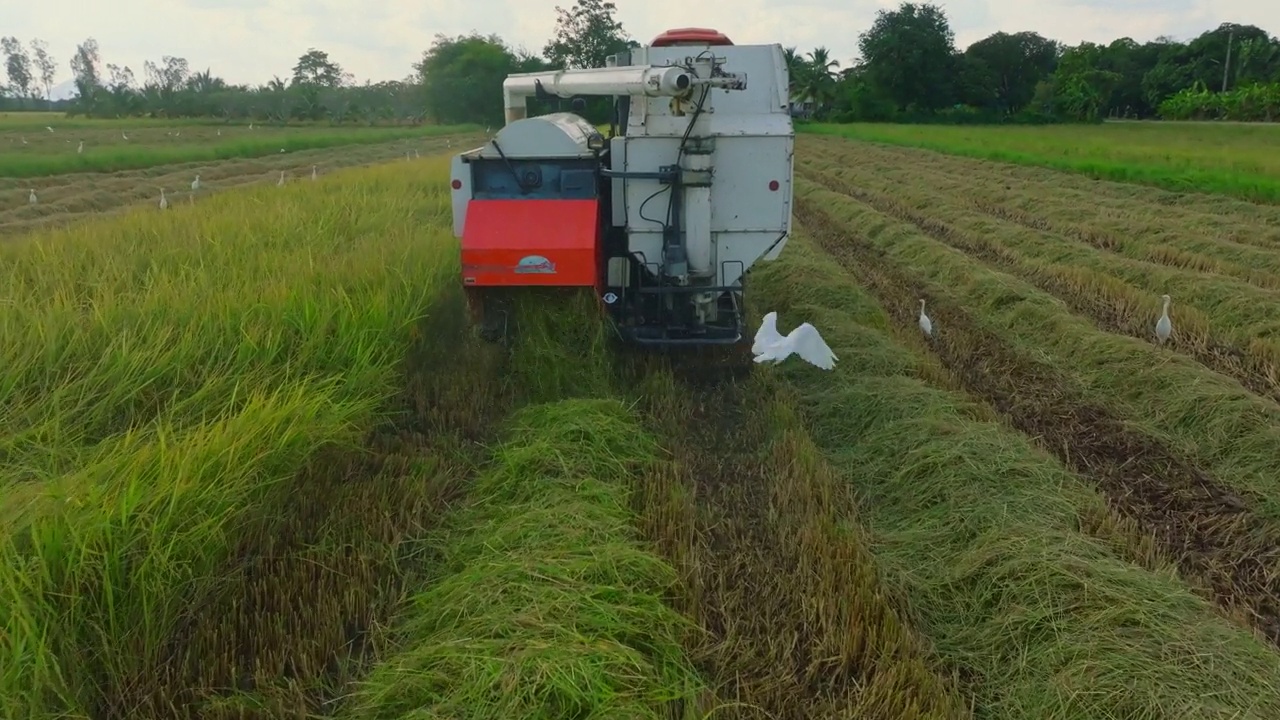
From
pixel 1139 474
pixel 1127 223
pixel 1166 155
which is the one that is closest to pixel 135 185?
pixel 1127 223

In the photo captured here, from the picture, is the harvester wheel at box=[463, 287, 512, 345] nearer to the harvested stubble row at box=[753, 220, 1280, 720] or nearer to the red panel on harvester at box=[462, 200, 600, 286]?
the red panel on harvester at box=[462, 200, 600, 286]

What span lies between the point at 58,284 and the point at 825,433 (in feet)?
15.1

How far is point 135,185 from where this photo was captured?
1845 cm

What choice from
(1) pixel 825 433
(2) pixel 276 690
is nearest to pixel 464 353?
(1) pixel 825 433

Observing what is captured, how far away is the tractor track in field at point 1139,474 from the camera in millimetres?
3635

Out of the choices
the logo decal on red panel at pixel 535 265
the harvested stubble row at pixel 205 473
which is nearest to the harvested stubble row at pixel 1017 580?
the logo decal on red panel at pixel 535 265

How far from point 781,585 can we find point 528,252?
2.56 meters

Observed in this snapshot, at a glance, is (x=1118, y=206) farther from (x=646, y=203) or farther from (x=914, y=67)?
(x=914, y=67)

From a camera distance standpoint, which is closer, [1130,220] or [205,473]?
[205,473]

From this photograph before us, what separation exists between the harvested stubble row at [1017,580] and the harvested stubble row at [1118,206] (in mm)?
7032

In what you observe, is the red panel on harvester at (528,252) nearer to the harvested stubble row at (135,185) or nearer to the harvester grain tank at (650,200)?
the harvester grain tank at (650,200)

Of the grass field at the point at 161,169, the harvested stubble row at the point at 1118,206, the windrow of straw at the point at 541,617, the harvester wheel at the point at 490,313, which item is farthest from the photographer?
the grass field at the point at 161,169

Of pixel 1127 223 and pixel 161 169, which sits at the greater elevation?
pixel 161 169

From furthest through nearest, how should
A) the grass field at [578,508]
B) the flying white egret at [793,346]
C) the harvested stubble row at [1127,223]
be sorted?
1. the harvested stubble row at [1127,223]
2. the flying white egret at [793,346]
3. the grass field at [578,508]
